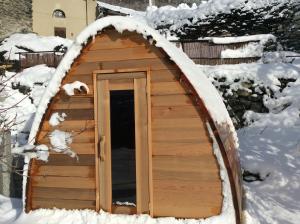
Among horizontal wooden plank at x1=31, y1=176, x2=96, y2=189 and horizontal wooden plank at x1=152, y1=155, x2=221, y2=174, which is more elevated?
horizontal wooden plank at x1=152, y1=155, x2=221, y2=174

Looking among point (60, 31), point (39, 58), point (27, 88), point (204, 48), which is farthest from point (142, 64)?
point (60, 31)

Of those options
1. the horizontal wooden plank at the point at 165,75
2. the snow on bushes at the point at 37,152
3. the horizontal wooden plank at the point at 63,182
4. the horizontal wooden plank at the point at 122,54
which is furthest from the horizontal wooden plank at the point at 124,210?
the horizontal wooden plank at the point at 122,54

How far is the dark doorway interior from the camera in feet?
19.8

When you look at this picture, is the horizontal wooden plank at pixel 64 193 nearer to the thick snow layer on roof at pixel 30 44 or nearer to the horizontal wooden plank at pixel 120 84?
the horizontal wooden plank at pixel 120 84

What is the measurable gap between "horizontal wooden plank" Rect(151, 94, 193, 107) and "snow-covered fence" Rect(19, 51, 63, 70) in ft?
52.8

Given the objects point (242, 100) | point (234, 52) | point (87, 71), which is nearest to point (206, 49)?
point (234, 52)

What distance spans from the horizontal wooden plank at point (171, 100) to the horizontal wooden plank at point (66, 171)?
1394 millimetres

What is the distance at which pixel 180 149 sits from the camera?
5707 millimetres

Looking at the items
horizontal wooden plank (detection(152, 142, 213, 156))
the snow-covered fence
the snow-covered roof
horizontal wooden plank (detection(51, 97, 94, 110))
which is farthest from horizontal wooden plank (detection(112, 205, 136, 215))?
the snow-covered fence

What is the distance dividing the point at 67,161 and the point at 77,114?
75cm

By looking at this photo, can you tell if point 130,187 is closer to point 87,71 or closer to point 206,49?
point 87,71

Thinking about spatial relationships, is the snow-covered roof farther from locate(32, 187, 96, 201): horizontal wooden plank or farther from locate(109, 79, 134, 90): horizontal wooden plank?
locate(32, 187, 96, 201): horizontal wooden plank

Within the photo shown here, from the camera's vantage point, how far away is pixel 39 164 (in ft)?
21.1

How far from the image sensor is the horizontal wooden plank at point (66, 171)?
20.1ft
